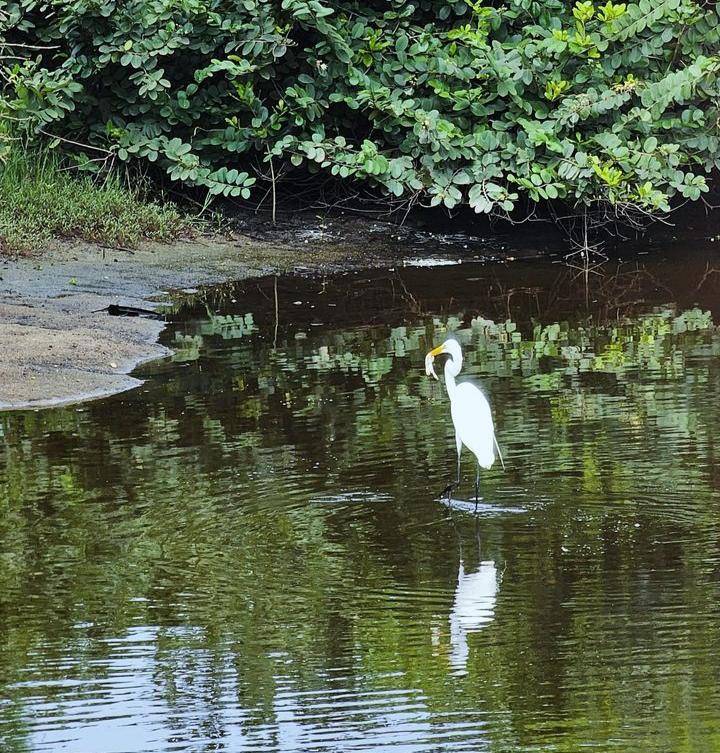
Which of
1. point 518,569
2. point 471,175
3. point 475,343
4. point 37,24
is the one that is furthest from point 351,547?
point 37,24

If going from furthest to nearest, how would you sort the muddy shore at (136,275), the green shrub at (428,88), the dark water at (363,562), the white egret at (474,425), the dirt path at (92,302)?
the green shrub at (428,88), the muddy shore at (136,275), the dirt path at (92,302), the white egret at (474,425), the dark water at (363,562)

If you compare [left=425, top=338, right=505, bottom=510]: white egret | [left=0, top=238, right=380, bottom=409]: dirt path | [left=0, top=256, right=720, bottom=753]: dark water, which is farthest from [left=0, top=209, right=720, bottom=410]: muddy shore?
[left=425, top=338, right=505, bottom=510]: white egret

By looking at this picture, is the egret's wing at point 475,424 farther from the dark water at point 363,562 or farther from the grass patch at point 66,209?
the grass patch at point 66,209

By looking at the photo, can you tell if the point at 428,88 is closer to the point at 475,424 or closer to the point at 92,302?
the point at 92,302

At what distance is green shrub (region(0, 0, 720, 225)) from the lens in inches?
513

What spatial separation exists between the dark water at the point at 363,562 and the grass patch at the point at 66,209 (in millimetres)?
4004

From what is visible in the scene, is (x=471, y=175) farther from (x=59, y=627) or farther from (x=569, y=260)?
(x=59, y=627)

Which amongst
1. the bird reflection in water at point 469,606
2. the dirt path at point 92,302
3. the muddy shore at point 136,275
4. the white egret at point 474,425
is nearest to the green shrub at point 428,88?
the muddy shore at point 136,275

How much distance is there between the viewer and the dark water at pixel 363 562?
12.6 ft

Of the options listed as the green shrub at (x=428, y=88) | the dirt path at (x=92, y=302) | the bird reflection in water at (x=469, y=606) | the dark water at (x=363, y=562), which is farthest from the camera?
the green shrub at (x=428, y=88)

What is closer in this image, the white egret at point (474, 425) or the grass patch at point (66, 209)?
→ the white egret at point (474, 425)

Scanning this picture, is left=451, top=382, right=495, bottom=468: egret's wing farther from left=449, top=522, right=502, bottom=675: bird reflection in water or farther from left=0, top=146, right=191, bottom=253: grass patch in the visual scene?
left=0, top=146, right=191, bottom=253: grass patch

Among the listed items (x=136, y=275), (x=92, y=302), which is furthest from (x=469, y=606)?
(x=136, y=275)

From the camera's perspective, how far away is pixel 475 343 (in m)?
9.90
